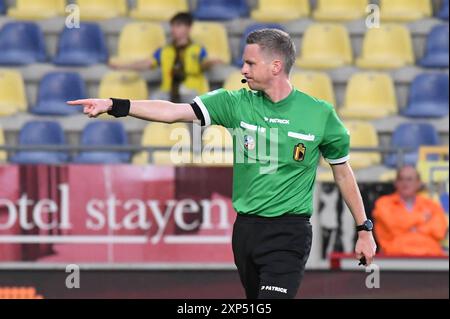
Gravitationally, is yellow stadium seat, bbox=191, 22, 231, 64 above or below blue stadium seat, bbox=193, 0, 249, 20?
below

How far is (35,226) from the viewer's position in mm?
11242

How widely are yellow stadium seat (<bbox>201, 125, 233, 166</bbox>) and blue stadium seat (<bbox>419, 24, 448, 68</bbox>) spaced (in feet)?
10.0

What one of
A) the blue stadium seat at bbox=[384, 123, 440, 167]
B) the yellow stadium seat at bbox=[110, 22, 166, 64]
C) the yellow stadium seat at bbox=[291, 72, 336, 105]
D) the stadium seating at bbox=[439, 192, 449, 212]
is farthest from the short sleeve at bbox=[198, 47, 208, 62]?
the stadium seating at bbox=[439, 192, 449, 212]

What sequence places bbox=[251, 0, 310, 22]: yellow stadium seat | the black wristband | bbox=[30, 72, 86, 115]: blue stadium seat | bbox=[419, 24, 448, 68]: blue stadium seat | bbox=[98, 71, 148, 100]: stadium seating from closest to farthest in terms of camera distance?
the black wristband
bbox=[30, 72, 86, 115]: blue stadium seat
bbox=[98, 71, 148, 100]: stadium seating
bbox=[419, 24, 448, 68]: blue stadium seat
bbox=[251, 0, 310, 22]: yellow stadium seat

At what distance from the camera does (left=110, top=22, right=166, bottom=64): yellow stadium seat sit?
13.6 meters

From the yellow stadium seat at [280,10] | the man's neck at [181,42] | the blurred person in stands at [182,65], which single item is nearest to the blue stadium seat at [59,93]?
the blurred person in stands at [182,65]

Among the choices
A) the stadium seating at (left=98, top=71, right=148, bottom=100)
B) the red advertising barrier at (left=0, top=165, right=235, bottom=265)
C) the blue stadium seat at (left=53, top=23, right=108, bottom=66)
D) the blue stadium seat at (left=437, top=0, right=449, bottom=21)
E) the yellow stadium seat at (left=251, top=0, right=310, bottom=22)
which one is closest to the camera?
the red advertising barrier at (left=0, top=165, right=235, bottom=265)

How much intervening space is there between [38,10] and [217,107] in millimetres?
7434

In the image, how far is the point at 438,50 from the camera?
542 inches

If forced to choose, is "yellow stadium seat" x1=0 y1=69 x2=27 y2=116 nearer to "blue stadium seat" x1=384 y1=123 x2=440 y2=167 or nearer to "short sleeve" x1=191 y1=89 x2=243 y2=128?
"blue stadium seat" x1=384 y1=123 x2=440 y2=167

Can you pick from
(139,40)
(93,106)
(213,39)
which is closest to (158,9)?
(139,40)

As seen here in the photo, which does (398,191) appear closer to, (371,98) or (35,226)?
(371,98)

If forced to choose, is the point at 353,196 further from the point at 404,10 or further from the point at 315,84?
the point at 404,10

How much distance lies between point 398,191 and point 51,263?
3.19 meters
